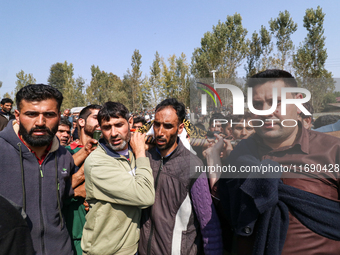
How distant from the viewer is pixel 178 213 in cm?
183

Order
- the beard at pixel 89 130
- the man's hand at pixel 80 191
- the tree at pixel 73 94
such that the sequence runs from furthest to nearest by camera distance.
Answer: the tree at pixel 73 94
the beard at pixel 89 130
the man's hand at pixel 80 191

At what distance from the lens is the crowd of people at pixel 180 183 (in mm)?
1404

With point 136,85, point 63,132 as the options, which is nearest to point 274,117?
point 63,132

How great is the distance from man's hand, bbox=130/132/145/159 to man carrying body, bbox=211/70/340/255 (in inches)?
30.4

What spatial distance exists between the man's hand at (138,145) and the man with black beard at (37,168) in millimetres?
679

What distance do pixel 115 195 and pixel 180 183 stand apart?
555mm

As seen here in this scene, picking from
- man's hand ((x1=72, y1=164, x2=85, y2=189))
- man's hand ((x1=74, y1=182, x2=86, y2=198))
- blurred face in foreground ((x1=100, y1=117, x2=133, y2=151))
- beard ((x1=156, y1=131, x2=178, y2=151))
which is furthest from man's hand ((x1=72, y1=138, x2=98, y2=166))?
beard ((x1=156, y1=131, x2=178, y2=151))

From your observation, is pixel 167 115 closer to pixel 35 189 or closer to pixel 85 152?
pixel 85 152

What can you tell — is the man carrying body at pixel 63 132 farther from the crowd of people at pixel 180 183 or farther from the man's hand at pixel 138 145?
the man's hand at pixel 138 145

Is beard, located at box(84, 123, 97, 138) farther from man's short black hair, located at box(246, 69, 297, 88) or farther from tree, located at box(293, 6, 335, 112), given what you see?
tree, located at box(293, 6, 335, 112)

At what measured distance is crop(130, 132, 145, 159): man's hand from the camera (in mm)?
1822

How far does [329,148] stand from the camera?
1.43m

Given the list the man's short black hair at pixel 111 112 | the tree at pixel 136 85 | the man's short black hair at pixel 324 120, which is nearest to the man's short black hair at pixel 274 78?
the man's short black hair at pixel 324 120

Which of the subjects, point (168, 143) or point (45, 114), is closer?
point (45, 114)
